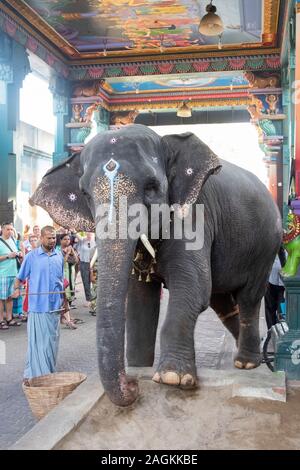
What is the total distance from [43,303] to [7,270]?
363 centimetres

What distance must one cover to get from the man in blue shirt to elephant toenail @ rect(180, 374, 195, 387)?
2180 millimetres

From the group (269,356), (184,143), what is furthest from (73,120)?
(184,143)

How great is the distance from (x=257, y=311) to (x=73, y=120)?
10.6 m

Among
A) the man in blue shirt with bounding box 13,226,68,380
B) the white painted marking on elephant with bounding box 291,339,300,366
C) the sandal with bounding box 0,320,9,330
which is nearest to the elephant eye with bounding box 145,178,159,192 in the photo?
the man in blue shirt with bounding box 13,226,68,380

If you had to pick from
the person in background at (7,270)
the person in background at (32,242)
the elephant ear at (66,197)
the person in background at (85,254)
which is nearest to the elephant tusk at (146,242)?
the elephant ear at (66,197)

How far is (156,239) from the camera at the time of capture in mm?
3139

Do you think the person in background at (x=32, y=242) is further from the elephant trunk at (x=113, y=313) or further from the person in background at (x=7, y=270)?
the elephant trunk at (x=113, y=313)

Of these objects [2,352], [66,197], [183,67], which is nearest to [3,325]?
[2,352]

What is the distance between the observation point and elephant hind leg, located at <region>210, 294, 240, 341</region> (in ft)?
16.0

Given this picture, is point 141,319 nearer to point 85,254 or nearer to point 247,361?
point 247,361

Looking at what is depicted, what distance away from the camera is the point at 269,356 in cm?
573

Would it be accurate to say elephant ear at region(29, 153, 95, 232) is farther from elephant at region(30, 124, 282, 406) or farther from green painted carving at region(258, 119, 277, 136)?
green painted carving at region(258, 119, 277, 136)

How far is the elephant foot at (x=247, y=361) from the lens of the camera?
430 centimetres
